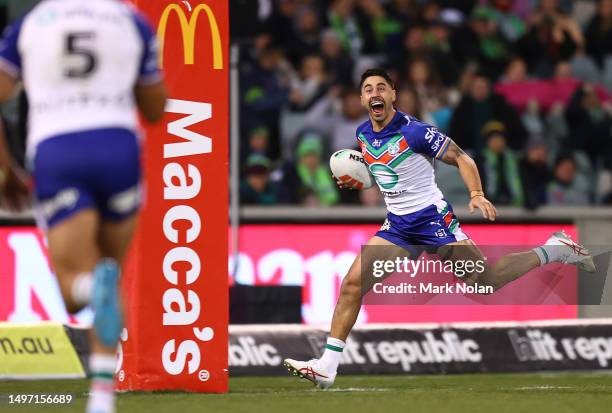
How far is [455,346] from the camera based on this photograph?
40.5 feet

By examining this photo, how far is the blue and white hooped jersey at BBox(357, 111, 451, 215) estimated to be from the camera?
1020 cm

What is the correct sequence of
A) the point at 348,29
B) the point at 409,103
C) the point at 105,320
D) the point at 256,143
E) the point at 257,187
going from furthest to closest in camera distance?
the point at 348,29
the point at 256,143
the point at 409,103
the point at 257,187
the point at 105,320

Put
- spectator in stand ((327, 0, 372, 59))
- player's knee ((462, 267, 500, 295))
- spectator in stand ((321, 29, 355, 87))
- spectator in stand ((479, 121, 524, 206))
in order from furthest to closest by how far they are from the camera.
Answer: spectator in stand ((327, 0, 372, 59)), spectator in stand ((321, 29, 355, 87)), spectator in stand ((479, 121, 524, 206)), player's knee ((462, 267, 500, 295))

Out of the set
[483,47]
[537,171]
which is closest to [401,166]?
[537,171]

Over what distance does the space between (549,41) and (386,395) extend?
10.2 meters

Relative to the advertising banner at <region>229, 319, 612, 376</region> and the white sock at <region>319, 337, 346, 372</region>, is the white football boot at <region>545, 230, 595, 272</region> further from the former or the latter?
the advertising banner at <region>229, 319, 612, 376</region>

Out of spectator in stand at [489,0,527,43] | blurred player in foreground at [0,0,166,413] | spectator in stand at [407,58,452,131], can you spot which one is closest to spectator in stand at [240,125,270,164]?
spectator in stand at [407,58,452,131]

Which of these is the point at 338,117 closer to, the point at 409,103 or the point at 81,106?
the point at 409,103

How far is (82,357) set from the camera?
458 inches

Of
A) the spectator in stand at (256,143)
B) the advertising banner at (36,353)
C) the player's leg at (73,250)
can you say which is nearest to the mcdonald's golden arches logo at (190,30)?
the advertising banner at (36,353)

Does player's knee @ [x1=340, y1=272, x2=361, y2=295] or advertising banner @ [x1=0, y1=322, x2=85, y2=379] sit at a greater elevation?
player's knee @ [x1=340, y1=272, x2=361, y2=295]

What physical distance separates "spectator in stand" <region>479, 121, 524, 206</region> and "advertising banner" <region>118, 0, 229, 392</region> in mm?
5963

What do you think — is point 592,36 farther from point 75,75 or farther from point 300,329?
point 75,75

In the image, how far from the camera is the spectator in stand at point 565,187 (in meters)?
16.6
